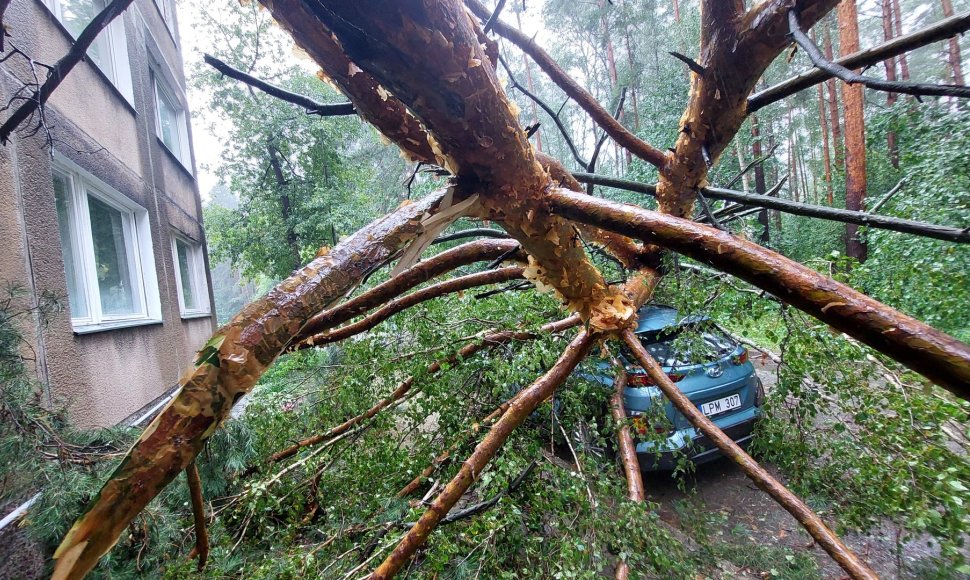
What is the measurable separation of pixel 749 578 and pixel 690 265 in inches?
77.8

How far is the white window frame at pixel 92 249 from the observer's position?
3.54 m

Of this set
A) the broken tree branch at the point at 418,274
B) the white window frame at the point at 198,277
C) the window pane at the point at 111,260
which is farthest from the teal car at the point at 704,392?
the white window frame at the point at 198,277

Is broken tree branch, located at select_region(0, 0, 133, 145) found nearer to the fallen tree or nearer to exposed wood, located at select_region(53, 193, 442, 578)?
the fallen tree

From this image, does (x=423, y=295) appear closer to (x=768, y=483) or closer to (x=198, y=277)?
(x=768, y=483)

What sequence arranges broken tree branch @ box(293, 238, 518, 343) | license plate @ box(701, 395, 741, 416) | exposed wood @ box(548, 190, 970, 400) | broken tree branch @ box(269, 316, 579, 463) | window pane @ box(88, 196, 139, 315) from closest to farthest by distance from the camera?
exposed wood @ box(548, 190, 970, 400)
broken tree branch @ box(293, 238, 518, 343)
broken tree branch @ box(269, 316, 579, 463)
license plate @ box(701, 395, 741, 416)
window pane @ box(88, 196, 139, 315)

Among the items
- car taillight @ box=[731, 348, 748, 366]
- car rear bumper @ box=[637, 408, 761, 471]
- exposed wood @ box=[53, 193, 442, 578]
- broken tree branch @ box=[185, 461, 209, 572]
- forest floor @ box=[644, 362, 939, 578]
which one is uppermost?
exposed wood @ box=[53, 193, 442, 578]

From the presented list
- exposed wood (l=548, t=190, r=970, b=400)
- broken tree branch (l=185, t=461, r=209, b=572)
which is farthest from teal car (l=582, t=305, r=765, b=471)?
broken tree branch (l=185, t=461, r=209, b=572)

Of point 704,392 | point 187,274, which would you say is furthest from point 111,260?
point 704,392

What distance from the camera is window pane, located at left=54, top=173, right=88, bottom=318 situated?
3.39 metres

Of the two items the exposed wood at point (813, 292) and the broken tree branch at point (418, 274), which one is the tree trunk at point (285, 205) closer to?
the broken tree branch at point (418, 274)

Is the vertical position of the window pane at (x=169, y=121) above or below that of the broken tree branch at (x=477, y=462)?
above

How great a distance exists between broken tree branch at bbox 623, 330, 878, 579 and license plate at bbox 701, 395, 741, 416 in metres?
1.78

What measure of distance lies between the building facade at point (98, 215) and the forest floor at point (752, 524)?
13.0 feet

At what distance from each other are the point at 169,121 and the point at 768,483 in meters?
9.81
